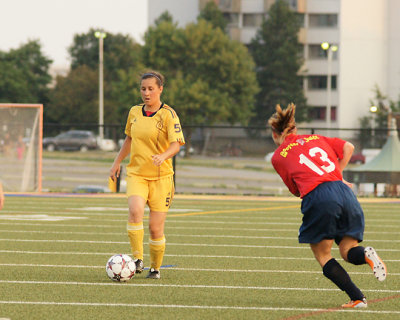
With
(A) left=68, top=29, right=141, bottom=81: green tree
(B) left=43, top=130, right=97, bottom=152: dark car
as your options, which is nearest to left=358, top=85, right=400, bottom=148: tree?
(B) left=43, top=130, right=97, bottom=152: dark car

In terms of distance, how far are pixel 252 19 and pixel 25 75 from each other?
857 inches

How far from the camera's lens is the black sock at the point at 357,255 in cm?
704

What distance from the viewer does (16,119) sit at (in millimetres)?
26062

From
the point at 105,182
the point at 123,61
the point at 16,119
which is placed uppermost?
the point at 123,61

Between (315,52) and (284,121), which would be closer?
(284,121)

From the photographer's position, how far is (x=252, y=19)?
8238 centimetres

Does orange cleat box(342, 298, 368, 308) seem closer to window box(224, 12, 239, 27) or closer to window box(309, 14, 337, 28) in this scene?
window box(309, 14, 337, 28)

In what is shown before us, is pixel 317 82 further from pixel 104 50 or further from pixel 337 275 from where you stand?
pixel 337 275

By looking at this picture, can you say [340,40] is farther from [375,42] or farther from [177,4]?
[177,4]

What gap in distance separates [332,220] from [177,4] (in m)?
78.9

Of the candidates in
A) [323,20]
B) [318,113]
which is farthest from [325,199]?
[318,113]

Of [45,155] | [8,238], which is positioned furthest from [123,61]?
[8,238]

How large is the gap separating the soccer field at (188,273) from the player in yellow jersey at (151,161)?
0.53 meters

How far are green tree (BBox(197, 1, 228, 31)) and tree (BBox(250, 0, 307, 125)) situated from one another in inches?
148
